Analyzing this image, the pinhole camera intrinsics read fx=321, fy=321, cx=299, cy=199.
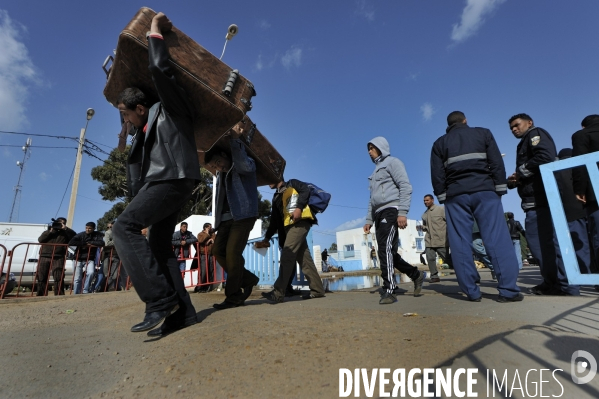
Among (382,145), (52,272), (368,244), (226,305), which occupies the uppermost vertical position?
(368,244)

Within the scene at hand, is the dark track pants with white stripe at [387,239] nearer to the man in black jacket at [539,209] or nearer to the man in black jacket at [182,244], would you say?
the man in black jacket at [539,209]

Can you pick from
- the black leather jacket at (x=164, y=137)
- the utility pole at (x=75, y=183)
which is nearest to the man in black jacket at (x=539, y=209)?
the black leather jacket at (x=164, y=137)

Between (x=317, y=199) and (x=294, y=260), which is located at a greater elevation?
(x=317, y=199)

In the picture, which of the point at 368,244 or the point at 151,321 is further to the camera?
the point at 368,244

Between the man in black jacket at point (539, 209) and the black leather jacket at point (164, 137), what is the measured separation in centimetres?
355

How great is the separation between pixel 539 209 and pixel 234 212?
3.37 meters

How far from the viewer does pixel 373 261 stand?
2822cm

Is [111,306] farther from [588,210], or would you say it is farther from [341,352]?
[588,210]

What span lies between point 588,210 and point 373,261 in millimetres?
25394

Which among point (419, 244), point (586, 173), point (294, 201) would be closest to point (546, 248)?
point (586, 173)

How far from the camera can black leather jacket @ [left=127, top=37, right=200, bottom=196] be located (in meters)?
2.16

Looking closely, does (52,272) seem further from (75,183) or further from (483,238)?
(75,183)

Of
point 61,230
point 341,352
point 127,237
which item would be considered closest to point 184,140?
point 127,237

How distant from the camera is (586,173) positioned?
3.30 meters
